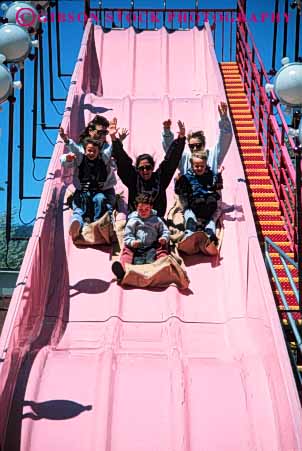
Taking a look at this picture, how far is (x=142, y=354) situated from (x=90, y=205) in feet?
6.41

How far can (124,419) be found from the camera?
3400mm

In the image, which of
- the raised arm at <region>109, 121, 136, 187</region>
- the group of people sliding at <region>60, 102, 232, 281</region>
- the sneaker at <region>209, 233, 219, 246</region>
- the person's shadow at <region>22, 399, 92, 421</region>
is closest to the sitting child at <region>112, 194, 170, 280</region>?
the group of people sliding at <region>60, 102, 232, 281</region>

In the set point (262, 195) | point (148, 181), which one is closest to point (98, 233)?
point (148, 181)

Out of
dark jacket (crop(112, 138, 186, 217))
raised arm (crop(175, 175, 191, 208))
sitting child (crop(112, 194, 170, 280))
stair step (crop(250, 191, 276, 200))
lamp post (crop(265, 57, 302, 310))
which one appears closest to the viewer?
lamp post (crop(265, 57, 302, 310))

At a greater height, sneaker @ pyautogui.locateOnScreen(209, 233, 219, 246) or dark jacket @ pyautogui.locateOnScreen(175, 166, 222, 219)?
dark jacket @ pyautogui.locateOnScreen(175, 166, 222, 219)

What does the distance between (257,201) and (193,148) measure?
0.79 meters

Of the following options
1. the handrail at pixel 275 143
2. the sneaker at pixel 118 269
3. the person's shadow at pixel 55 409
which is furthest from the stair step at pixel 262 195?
the person's shadow at pixel 55 409

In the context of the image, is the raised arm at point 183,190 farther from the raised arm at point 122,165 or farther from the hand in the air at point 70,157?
the hand in the air at point 70,157

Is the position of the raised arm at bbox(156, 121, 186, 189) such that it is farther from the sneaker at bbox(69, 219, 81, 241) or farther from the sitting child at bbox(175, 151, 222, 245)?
the sneaker at bbox(69, 219, 81, 241)

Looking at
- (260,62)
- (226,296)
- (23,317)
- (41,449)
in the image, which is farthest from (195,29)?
(41,449)

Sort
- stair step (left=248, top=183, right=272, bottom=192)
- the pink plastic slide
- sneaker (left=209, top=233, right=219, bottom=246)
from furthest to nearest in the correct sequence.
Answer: stair step (left=248, top=183, right=272, bottom=192), sneaker (left=209, top=233, right=219, bottom=246), the pink plastic slide

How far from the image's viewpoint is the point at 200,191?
572 centimetres

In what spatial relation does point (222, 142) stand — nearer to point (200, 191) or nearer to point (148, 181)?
point (200, 191)

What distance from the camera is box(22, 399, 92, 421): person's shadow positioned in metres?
3.38
